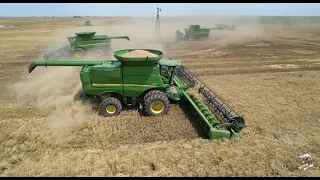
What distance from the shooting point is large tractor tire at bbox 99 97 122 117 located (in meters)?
8.19

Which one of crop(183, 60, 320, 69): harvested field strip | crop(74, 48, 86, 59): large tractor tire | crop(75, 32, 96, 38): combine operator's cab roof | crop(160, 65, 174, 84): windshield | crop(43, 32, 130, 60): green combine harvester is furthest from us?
crop(74, 48, 86, 59): large tractor tire

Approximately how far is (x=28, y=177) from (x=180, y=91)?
5401 millimetres

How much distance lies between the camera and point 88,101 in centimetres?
920

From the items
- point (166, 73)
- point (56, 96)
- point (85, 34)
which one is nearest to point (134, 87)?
point (166, 73)

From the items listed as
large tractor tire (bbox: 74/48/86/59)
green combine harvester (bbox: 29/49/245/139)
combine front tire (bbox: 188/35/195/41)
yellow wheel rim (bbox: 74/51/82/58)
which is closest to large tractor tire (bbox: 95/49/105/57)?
large tractor tire (bbox: 74/48/86/59)

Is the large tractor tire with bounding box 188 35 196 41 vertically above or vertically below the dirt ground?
above

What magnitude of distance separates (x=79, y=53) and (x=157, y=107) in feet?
37.2

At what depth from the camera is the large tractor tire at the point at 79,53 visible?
17434 mm

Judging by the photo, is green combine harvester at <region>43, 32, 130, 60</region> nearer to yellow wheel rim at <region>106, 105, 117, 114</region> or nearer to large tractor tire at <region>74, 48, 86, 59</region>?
large tractor tire at <region>74, 48, 86, 59</region>

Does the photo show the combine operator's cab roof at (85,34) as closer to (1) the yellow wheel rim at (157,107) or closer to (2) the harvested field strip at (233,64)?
(2) the harvested field strip at (233,64)

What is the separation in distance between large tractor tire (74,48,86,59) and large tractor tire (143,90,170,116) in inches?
430

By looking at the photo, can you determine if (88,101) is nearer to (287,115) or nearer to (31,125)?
(31,125)

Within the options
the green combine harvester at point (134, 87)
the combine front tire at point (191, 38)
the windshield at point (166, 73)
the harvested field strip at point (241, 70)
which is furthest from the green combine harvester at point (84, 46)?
the combine front tire at point (191, 38)

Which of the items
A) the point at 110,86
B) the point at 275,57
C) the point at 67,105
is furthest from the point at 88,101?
the point at 275,57
